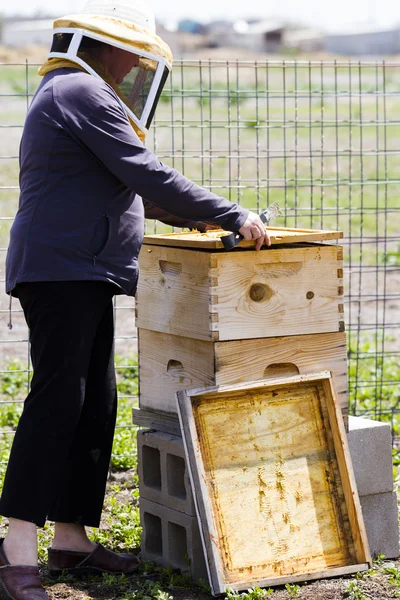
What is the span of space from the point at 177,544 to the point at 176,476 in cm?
30

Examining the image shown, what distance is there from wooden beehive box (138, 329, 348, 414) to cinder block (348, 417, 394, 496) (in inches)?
9.5

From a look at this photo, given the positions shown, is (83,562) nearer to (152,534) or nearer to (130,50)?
(152,534)

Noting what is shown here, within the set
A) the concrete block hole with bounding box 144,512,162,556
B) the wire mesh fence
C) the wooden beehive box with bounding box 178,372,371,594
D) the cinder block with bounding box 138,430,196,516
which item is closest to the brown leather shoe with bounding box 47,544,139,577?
Answer: the concrete block hole with bounding box 144,512,162,556

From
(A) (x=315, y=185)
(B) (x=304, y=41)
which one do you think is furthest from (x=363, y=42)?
(A) (x=315, y=185)

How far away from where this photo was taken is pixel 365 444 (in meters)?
4.19

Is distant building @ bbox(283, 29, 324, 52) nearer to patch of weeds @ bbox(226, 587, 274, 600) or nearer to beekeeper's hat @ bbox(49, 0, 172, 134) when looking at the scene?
beekeeper's hat @ bbox(49, 0, 172, 134)

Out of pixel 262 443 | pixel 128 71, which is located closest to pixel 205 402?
pixel 262 443

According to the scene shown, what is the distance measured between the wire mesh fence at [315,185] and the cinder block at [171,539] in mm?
1301

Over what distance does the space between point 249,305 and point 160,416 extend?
719 mm

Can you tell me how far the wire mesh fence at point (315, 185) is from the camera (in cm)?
539

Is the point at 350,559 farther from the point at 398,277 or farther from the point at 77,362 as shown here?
the point at 398,277

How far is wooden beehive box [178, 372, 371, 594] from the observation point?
372 cm

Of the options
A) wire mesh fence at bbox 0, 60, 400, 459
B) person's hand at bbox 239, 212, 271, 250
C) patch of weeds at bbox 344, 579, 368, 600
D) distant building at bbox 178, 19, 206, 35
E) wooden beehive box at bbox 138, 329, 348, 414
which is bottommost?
patch of weeds at bbox 344, 579, 368, 600

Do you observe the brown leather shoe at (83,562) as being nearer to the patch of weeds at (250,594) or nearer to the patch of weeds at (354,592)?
the patch of weeds at (250,594)
